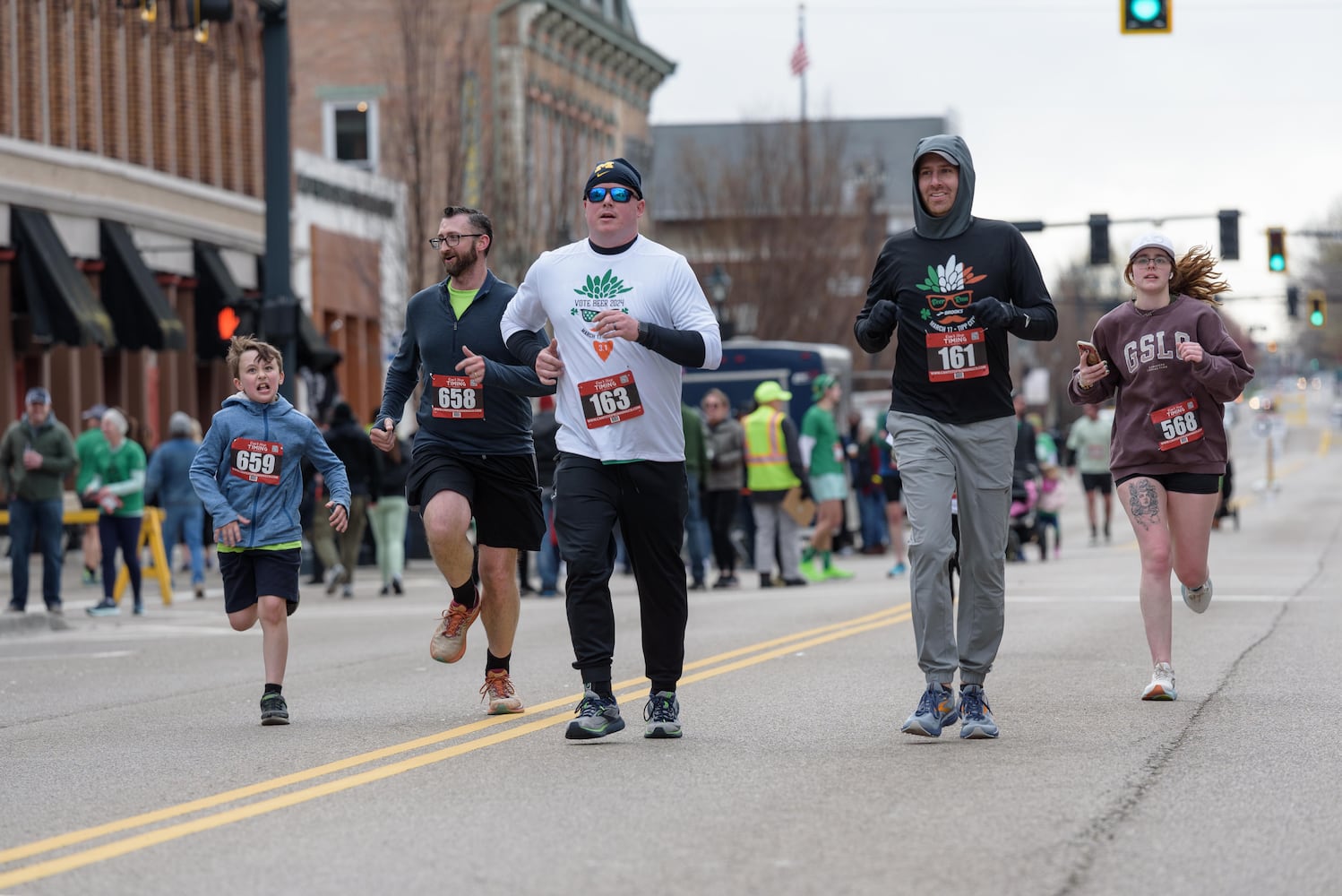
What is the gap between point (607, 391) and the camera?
799 centimetres

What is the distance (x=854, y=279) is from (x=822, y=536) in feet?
113

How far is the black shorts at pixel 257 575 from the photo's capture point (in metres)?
9.27

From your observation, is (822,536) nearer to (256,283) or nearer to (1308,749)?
(1308,749)

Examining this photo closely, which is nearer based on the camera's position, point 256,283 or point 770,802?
point 770,802

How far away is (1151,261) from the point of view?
30.6 ft

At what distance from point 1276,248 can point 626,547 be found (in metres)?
31.8

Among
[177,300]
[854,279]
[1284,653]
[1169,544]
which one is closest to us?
[1169,544]

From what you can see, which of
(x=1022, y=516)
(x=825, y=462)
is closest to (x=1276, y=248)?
(x=1022, y=516)

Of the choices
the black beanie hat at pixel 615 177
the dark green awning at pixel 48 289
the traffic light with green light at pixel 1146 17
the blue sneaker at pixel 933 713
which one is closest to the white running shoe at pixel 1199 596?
the blue sneaker at pixel 933 713

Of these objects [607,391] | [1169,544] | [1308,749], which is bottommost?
[1308,749]

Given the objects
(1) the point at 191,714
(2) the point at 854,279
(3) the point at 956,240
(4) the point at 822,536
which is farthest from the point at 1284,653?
(2) the point at 854,279

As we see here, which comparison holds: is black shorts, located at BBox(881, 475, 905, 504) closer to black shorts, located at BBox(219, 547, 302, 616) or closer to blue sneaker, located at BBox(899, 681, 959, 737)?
black shorts, located at BBox(219, 547, 302, 616)

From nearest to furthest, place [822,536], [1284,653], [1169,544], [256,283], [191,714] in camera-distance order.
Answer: [1169,544], [191,714], [1284,653], [822,536], [256,283]

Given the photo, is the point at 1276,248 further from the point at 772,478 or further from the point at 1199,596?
the point at 1199,596
